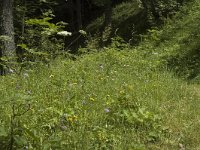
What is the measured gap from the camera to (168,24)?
1566 centimetres

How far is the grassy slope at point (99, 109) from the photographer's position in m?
4.41

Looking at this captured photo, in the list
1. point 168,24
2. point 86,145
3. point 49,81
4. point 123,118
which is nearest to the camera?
point 86,145

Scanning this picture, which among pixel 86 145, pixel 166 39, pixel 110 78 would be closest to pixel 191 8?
pixel 166 39

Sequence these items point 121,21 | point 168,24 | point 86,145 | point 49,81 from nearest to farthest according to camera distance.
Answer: point 86,145, point 49,81, point 168,24, point 121,21

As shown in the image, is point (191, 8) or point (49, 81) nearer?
point (49, 81)

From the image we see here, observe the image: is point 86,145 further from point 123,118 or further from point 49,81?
point 49,81

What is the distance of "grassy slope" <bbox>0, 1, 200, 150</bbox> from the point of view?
4414 millimetres

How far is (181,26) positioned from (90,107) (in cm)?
954

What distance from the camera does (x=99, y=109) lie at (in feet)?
17.9

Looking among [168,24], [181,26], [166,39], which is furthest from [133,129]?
[168,24]

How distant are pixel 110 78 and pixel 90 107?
1763mm

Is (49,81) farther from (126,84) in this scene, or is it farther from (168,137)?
(168,137)

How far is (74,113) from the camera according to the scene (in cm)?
514

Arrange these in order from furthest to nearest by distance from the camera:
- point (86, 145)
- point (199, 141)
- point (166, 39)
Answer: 1. point (166, 39)
2. point (199, 141)
3. point (86, 145)
